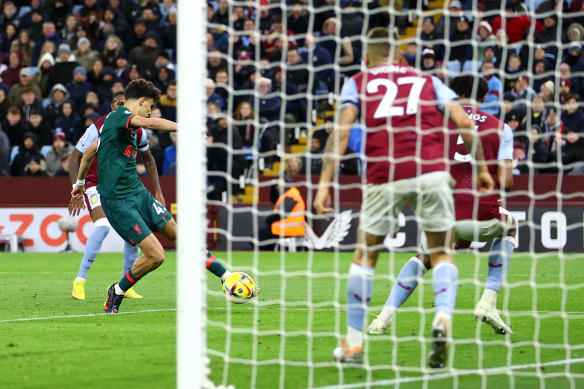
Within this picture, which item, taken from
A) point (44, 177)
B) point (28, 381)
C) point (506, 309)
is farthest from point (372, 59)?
point (44, 177)

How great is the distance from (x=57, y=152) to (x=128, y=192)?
983cm

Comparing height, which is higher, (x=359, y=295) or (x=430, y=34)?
(x=430, y=34)

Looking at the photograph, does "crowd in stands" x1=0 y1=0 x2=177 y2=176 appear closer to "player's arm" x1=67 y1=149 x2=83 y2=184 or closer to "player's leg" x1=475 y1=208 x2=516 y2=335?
"player's arm" x1=67 y1=149 x2=83 y2=184

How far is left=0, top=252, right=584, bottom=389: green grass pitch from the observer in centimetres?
515

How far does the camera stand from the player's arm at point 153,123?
709cm

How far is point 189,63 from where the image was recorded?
187 inches

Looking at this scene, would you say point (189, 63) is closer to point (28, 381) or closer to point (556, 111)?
point (28, 381)

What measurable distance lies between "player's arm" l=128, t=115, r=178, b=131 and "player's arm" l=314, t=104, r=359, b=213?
1.91 meters

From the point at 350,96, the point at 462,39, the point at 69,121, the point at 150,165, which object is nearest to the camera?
the point at 350,96

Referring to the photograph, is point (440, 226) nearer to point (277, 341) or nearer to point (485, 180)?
point (485, 180)

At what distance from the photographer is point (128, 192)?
809 centimetres

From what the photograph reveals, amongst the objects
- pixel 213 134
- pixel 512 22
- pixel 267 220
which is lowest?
pixel 267 220

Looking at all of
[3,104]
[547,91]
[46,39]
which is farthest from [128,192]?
[46,39]

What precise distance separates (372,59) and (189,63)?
135 centimetres
